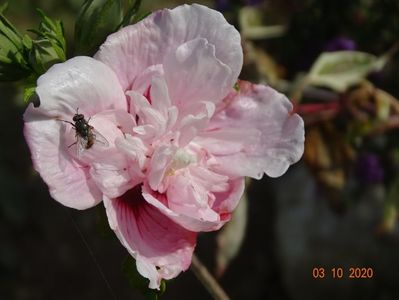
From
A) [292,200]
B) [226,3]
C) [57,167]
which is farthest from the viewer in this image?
[292,200]

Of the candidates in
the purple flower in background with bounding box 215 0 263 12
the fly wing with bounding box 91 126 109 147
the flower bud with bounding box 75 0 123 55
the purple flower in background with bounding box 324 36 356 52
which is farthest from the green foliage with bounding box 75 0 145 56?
the purple flower in background with bounding box 324 36 356 52

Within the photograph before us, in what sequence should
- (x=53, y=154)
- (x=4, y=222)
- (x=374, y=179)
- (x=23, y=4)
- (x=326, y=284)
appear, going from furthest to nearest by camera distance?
(x=23, y=4)
(x=4, y=222)
(x=326, y=284)
(x=374, y=179)
(x=53, y=154)

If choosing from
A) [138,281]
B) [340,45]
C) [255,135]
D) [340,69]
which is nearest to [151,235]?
[138,281]

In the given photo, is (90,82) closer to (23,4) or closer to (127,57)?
(127,57)

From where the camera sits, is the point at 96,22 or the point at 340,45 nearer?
the point at 96,22

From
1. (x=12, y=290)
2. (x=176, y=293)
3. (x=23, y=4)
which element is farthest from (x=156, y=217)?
(x=23, y=4)

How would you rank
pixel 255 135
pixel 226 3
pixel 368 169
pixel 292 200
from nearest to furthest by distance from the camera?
pixel 255 135 < pixel 226 3 < pixel 368 169 < pixel 292 200

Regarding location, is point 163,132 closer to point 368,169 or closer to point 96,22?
point 96,22

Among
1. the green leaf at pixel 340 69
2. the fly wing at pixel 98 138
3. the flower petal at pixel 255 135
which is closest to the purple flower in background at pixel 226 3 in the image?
the green leaf at pixel 340 69

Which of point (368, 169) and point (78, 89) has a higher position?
point (78, 89)
